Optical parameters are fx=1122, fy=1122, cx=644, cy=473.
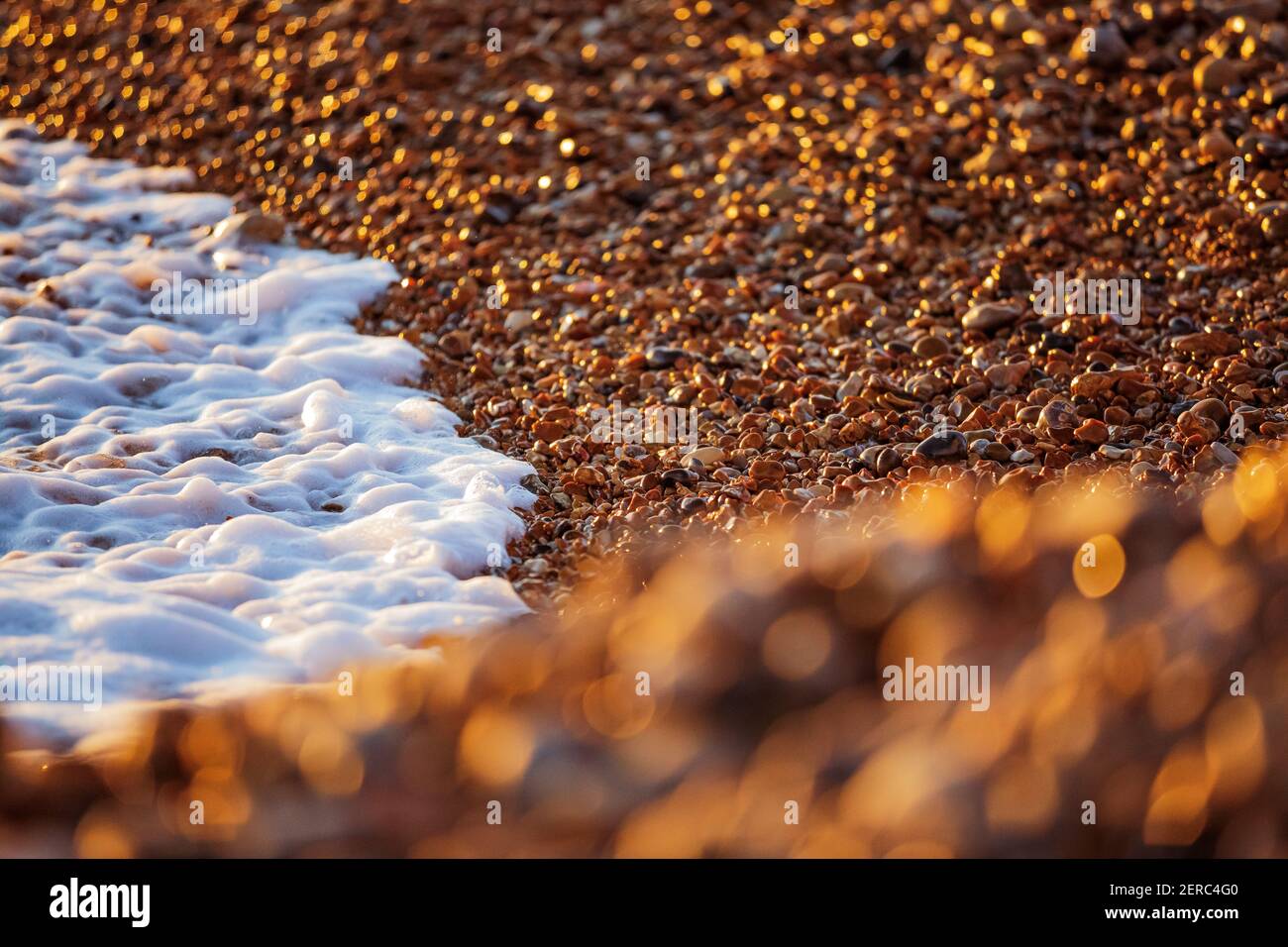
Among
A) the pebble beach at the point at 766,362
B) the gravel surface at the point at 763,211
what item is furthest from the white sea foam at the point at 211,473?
the gravel surface at the point at 763,211

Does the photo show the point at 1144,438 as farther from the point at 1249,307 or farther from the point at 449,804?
the point at 449,804

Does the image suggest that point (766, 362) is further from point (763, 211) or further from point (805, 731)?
point (805, 731)

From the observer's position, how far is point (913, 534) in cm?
301

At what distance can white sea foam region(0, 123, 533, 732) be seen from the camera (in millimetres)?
2838

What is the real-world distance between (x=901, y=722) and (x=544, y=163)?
11.7 ft

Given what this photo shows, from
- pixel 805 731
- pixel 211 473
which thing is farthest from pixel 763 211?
pixel 805 731

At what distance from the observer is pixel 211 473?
359cm

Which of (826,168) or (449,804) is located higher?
(826,168)

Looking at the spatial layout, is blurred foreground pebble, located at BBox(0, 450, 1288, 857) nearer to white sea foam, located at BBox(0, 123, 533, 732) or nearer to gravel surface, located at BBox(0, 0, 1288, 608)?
white sea foam, located at BBox(0, 123, 533, 732)

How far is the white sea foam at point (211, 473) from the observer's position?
112 inches

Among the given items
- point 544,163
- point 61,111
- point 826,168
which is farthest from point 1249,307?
point 61,111

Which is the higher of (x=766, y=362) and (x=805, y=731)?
(x=766, y=362)

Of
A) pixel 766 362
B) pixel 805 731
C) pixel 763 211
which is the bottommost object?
pixel 805 731

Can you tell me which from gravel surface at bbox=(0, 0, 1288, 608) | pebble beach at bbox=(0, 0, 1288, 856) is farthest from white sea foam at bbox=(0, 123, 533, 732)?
gravel surface at bbox=(0, 0, 1288, 608)
